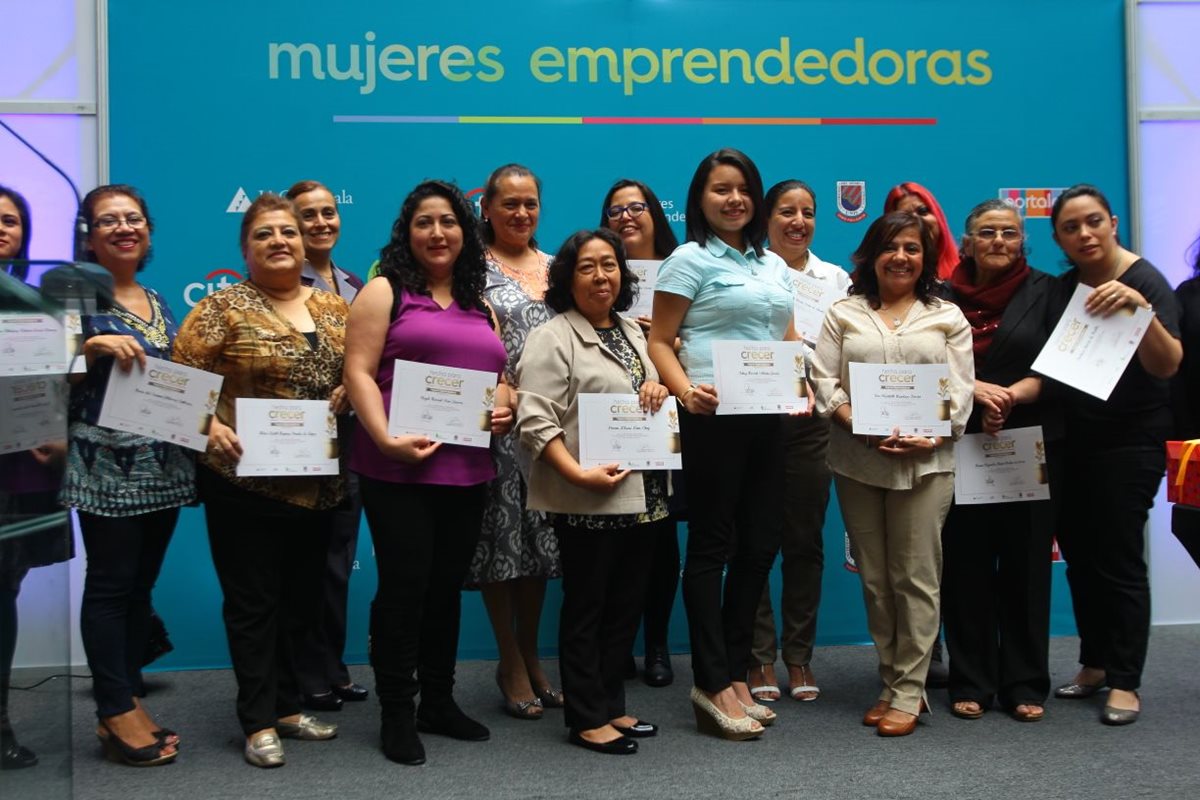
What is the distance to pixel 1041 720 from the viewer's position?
364 centimetres

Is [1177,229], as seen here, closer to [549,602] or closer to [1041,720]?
[1041,720]

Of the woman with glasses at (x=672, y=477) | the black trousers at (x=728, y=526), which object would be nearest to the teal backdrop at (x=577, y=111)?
the woman with glasses at (x=672, y=477)

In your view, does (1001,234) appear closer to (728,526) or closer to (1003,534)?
(1003,534)

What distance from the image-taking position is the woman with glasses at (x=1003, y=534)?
3.67m

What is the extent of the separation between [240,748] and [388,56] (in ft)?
9.06

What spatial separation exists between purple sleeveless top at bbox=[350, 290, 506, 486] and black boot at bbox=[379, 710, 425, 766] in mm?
712

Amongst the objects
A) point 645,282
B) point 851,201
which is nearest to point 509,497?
point 645,282

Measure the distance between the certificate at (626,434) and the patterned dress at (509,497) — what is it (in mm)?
489

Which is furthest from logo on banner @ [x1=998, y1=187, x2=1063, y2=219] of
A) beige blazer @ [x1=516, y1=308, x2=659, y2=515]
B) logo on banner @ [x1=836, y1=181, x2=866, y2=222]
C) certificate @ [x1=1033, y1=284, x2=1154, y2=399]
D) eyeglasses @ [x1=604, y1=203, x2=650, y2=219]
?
beige blazer @ [x1=516, y1=308, x2=659, y2=515]

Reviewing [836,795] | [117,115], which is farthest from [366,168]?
[836,795]

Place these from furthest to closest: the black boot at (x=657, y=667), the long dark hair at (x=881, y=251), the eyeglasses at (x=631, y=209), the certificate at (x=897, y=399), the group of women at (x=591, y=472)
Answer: the black boot at (x=657, y=667) → the eyeglasses at (x=631, y=209) → the long dark hair at (x=881, y=251) → the certificate at (x=897, y=399) → the group of women at (x=591, y=472)

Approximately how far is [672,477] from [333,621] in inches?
52.5

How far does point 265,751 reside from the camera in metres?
3.24

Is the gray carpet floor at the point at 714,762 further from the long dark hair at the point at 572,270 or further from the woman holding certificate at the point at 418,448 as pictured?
the long dark hair at the point at 572,270
